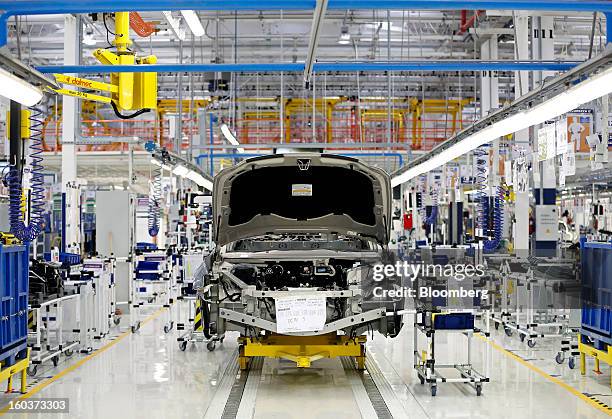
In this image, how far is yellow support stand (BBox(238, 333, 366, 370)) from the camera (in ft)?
19.1

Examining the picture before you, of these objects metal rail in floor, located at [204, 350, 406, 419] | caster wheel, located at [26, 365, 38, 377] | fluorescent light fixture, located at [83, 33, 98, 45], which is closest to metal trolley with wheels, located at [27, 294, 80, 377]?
caster wheel, located at [26, 365, 38, 377]

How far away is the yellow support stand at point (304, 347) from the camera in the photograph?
581cm

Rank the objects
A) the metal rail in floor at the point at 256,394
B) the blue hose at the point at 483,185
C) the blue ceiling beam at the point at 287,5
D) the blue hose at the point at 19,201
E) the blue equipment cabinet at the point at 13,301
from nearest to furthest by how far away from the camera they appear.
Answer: the blue ceiling beam at the point at 287,5
the metal rail in floor at the point at 256,394
the blue equipment cabinet at the point at 13,301
the blue hose at the point at 19,201
the blue hose at the point at 483,185

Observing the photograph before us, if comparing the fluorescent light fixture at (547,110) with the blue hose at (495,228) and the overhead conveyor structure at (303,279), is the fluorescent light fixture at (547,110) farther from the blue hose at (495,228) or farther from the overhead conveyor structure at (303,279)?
the blue hose at (495,228)

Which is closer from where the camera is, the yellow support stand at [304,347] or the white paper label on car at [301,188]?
the yellow support stand at [304,347]

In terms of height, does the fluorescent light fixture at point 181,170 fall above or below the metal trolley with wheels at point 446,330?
above

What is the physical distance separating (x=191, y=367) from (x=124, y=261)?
398 centimetres

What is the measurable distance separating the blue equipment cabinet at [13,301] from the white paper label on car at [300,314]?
214cm

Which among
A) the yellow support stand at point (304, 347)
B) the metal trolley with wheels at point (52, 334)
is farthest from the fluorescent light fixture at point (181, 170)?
the yellow support stand at point (304, 347)

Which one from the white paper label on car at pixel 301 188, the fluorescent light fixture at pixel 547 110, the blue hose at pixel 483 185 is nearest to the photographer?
the fluorescent light fixture at pixel 547 110

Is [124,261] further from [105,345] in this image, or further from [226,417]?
[226,417]

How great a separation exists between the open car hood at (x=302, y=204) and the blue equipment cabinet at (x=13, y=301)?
176 centimetres

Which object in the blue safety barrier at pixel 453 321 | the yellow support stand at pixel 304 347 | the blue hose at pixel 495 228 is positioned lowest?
the yellow support stand at pixel 304 347

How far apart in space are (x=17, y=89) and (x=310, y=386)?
340 centimetres
